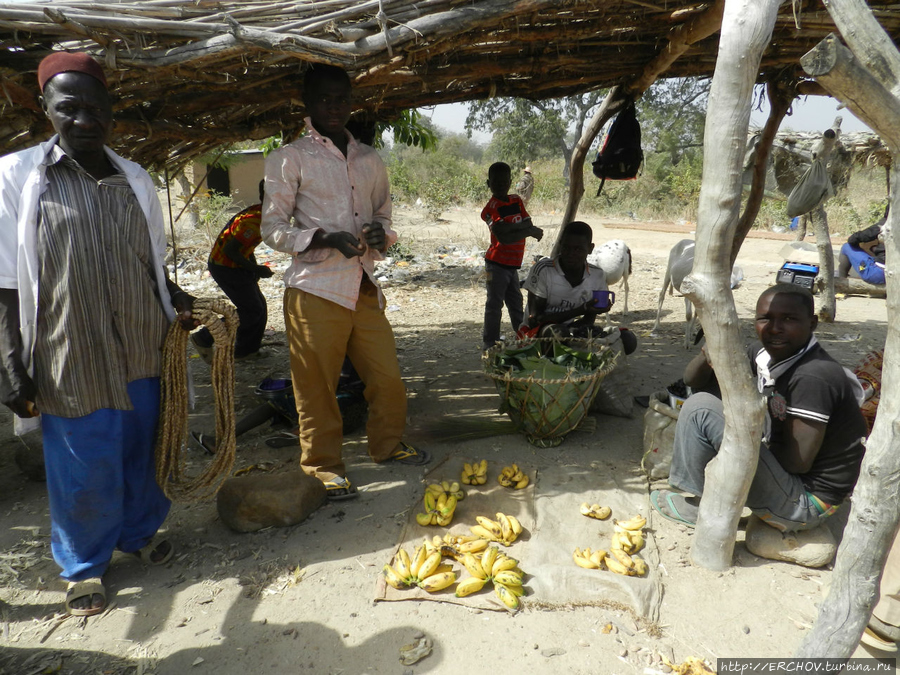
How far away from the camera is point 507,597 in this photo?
2459mm

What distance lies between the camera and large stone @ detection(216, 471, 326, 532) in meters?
2.98

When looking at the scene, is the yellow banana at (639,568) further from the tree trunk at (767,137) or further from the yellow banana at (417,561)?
the tree trunk at (767,137)

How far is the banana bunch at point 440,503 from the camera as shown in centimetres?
301

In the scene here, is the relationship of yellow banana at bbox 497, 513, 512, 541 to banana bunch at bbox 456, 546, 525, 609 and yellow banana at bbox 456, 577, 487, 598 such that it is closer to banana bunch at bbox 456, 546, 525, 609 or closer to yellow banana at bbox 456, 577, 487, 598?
banana bunch at bbox 456, 546, 525, 609

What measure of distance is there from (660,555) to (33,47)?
3.71 meters

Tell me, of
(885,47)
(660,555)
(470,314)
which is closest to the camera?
(885,47)

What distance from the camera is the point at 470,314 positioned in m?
7.74

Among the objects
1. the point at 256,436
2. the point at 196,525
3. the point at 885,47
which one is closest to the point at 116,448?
the point at 196,525

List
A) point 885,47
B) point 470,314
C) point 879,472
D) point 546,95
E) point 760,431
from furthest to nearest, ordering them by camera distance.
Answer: point 470,314 < point 546,95 < point 760,431 < point 879,472 < point 885,47

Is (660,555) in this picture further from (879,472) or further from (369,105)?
(369,105)

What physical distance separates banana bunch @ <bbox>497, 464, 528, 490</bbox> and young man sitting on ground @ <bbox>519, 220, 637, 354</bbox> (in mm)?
1275

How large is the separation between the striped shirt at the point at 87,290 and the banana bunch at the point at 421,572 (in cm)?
134

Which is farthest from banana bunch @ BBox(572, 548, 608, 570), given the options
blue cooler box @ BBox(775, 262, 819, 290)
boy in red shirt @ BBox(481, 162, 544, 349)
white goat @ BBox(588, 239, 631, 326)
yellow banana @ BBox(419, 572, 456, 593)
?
white goat @ BBox(588, 239, 631, 326)

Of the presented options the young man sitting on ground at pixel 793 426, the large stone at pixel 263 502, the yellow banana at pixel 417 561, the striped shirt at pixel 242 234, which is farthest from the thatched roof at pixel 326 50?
the yellow banana at pixel 417 561
